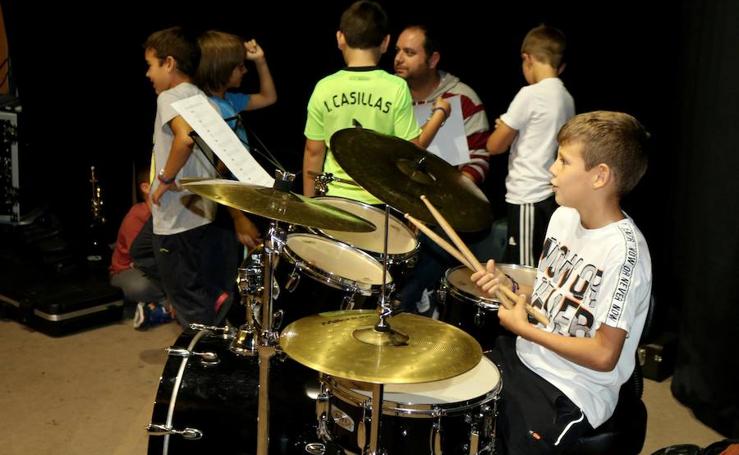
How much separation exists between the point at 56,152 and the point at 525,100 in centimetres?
326

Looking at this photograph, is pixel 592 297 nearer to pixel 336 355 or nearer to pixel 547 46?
pixel 336 355

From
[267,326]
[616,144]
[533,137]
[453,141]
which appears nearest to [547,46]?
[533,137]

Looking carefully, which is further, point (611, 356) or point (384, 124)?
point (384, 124)

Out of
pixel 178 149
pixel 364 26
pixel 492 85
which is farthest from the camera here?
pixel 492 85

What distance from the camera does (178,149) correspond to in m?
3.88

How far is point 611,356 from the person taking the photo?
7.54ft

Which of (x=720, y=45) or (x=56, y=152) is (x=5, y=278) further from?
(x=720, y=45)

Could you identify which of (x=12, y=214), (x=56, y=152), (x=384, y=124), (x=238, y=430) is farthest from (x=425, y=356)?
(x=56, y=152)

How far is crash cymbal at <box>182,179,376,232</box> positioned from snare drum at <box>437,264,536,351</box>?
676 mm

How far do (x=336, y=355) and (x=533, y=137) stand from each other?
6.90 feet

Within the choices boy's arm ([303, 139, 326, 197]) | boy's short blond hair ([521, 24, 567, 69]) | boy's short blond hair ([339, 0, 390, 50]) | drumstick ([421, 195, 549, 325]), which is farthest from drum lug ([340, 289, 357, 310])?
boy's short blond hair ([521, 24, 567, 69])

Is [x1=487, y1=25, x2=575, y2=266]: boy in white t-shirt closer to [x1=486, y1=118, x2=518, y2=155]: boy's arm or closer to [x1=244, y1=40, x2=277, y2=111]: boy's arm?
[x1=486, y1=118, x2=518, y2=155]: boy's arm

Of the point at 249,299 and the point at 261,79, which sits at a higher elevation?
the point at 261,79

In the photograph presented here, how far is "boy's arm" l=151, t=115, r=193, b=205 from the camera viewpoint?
3857 mm
